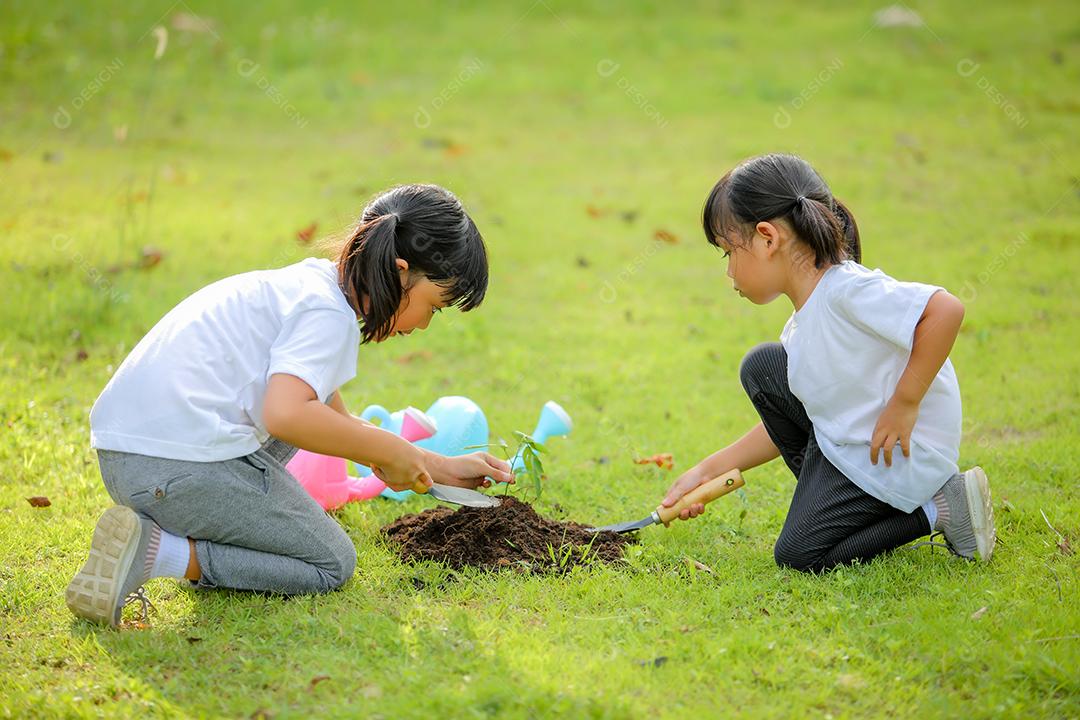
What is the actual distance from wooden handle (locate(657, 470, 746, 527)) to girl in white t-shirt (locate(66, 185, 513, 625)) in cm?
81

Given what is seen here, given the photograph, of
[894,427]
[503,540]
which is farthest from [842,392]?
[503,540]

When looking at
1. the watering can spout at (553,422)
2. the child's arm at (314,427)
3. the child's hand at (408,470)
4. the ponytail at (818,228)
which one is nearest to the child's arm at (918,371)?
the ponytail at (818,228)

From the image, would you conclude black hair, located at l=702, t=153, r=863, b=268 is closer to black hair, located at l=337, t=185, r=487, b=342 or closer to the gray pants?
black hair, located at l=337, t=185, r=487, b=342

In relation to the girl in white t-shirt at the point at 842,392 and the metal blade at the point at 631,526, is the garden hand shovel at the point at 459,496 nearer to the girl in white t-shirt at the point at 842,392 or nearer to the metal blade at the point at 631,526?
the metal blade at the point at 631,526

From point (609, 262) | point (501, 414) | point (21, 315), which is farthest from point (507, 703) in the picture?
point (609, 262)

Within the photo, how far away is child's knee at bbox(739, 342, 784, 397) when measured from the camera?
3.25 metres

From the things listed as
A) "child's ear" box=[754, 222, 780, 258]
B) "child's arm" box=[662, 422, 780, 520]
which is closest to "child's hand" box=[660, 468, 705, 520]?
"child's arm" box=[662, 422, 780, 520]

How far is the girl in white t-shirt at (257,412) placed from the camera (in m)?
2.66

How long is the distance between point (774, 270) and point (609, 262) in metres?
3.34

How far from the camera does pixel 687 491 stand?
327cm

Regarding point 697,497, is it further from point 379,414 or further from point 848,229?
point 379,414

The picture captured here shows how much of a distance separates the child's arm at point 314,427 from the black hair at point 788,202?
122 cm

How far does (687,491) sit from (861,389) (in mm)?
638

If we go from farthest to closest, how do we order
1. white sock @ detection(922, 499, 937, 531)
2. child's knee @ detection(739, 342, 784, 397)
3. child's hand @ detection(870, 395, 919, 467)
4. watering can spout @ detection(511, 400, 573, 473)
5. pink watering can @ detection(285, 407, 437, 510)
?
watering can spout @ detection(511, 400, 573, 473) < pink watering can @ detection(285, 407, 437, 510) < child's knee @ detection(739, 342, 784, 397) < white sock @ detection(922, 499, 937, 531) < child's hand @ detection(870, 395, 919, 467)
